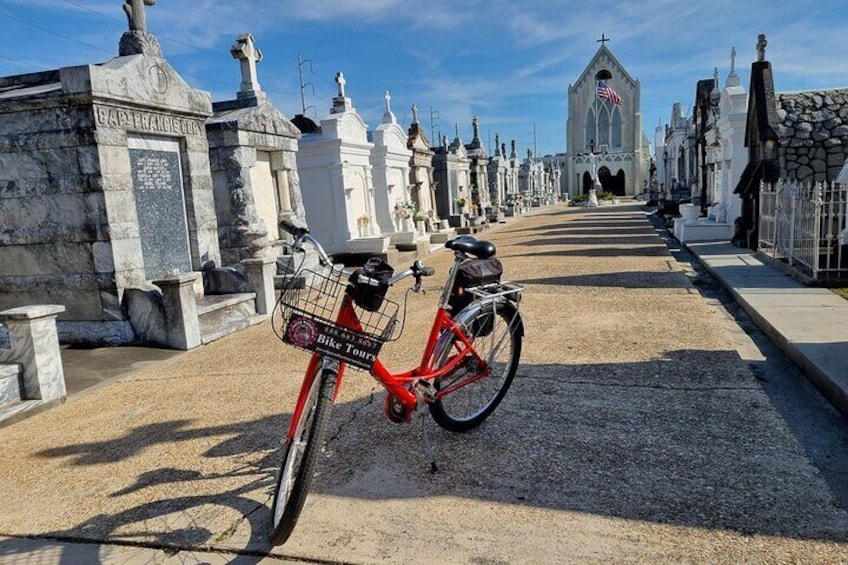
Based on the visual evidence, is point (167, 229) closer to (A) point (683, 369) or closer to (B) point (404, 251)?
(A) point (683, 369)

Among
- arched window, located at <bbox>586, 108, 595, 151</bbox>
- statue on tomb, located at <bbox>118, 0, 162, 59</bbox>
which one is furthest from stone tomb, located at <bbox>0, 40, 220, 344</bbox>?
arched window, located at <bbox>586, 108, 595, 151</bbox>

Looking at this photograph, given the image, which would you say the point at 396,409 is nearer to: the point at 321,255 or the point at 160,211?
the point at 321,255

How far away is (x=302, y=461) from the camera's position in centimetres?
263

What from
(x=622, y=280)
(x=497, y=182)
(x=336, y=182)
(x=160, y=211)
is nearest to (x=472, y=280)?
(x=160, y=211)

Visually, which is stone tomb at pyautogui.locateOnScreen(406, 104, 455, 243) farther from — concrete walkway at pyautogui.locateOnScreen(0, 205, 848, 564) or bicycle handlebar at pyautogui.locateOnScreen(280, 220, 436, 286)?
bicycle handlebar at pyautogui.locateOnScreen(280, 220, 436, 286)

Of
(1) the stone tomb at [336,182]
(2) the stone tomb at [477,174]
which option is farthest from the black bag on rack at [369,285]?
(2) the stone tomb at [477,174]

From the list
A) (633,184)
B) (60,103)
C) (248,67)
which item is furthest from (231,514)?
(633,184)

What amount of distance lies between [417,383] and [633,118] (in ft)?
216

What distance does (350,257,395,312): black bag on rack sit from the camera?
2785 mm

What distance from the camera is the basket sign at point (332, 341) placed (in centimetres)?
264

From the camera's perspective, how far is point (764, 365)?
198 inches

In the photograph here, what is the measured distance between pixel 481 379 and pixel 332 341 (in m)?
1.50

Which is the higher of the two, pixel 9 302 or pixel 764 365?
pixel 9 302

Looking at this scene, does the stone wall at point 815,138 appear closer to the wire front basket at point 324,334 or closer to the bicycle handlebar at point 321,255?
the bicycle handlebar at point 321,255
